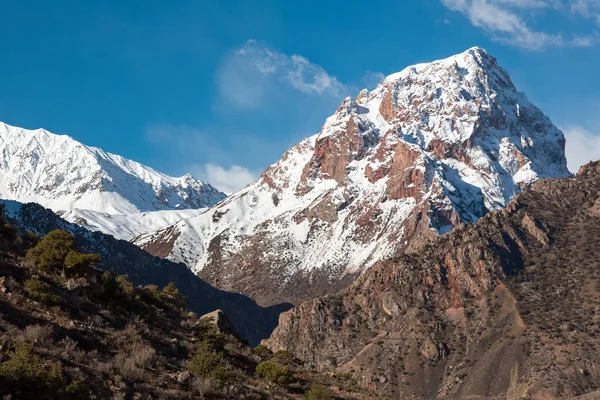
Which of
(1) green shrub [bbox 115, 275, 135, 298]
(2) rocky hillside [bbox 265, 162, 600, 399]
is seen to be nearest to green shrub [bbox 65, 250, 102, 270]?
(1) green shrub [bbox 115, 275, 135, 298]

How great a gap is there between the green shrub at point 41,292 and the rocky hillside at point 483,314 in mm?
95758

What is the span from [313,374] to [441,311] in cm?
13729

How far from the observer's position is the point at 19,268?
30.4 m

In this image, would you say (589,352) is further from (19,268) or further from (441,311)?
(19,268)

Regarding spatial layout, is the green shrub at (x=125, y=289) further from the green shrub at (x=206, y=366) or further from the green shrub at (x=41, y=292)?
the green shrub at (x=206, y=366)

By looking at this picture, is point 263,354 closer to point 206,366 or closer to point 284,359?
point 284,359

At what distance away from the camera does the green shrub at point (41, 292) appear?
86.4 ft

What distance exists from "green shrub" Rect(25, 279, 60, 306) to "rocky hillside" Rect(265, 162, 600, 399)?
95.8m

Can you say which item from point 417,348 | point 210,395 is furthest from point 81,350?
point 417,348

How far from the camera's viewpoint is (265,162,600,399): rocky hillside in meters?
130

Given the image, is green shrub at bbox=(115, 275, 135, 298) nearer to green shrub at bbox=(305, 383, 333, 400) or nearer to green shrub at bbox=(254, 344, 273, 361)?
green shrub at bbox=(254, 344, 273, 361)

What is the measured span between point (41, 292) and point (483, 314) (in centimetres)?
14300

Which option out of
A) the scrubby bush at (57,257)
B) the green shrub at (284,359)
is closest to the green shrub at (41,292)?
the scrubby bush at (57,257)

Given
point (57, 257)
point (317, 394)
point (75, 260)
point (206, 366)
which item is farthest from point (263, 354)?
point (206, 366)
